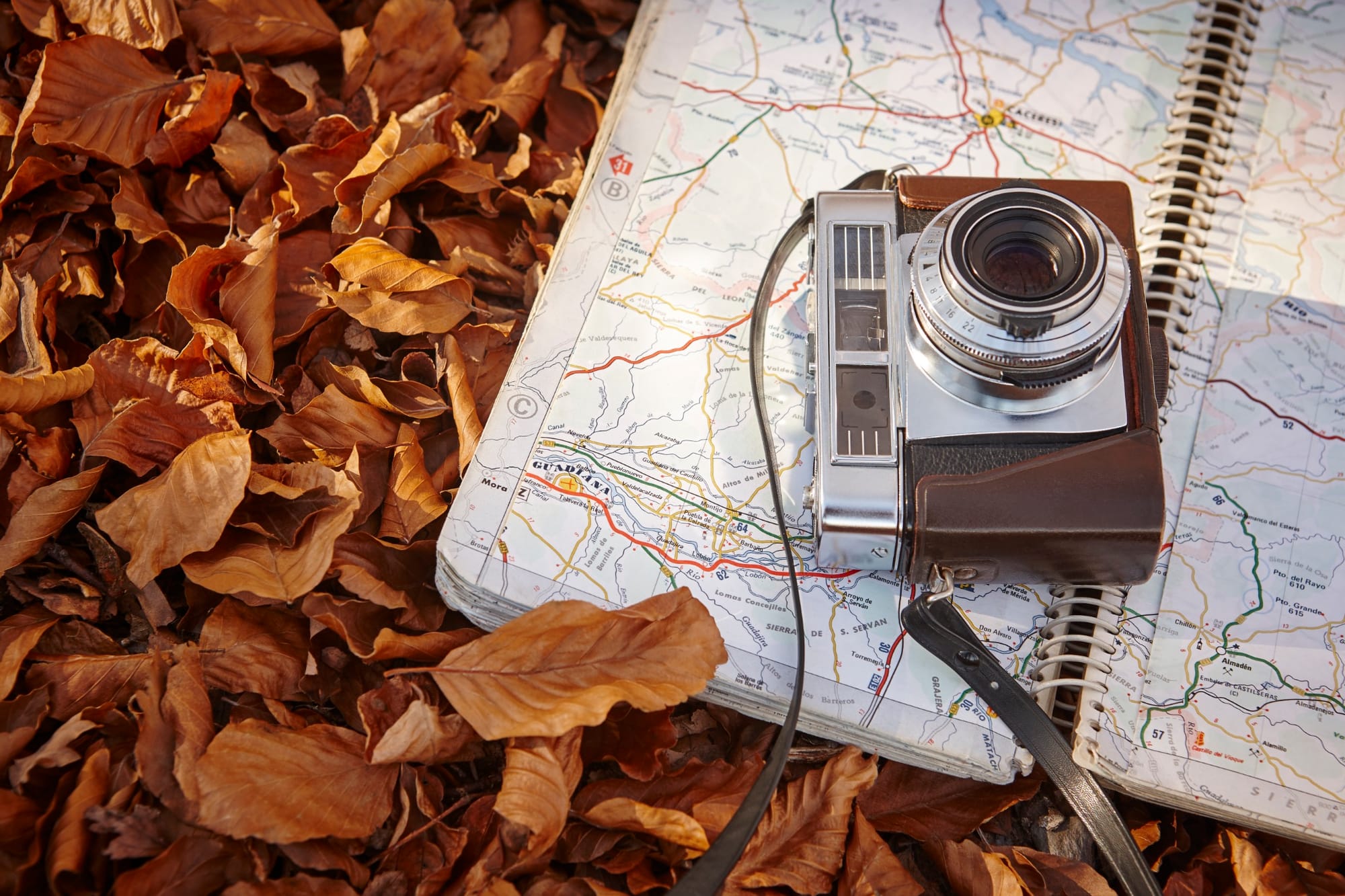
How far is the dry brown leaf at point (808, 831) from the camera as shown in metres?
0.93

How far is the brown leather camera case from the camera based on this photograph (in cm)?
93

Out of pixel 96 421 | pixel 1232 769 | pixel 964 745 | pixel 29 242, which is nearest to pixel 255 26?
pixel 29 242

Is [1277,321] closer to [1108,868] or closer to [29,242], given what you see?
[1108,868]

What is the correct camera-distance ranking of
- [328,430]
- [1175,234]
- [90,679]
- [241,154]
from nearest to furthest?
[90,679], [328,430], [241,154], [1175,234]

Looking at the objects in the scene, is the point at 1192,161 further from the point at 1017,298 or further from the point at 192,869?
the point at 192,869

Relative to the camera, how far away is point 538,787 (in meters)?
0.88

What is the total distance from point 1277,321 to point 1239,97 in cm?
35

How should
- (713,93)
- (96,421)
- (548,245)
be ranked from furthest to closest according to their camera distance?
1. (713,93)
2. (548,245)
3. (96,421)

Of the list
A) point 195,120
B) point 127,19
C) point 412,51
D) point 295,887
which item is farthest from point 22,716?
point 412,51

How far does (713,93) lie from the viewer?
1318mm

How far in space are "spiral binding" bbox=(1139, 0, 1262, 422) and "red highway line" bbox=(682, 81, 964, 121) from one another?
0.29m

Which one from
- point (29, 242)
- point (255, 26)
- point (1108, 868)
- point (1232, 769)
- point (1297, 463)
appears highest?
point (255, 26)

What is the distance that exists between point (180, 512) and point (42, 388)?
0.62ft

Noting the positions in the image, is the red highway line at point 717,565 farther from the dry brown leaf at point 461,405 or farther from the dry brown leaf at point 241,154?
the dry brown leaf at point 241,154
